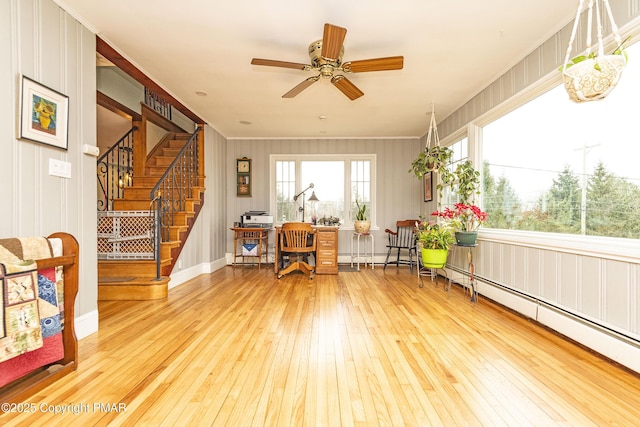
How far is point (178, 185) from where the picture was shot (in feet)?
16.5

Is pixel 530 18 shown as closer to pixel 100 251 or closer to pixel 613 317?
pixel 613 317

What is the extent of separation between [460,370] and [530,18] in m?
2.72

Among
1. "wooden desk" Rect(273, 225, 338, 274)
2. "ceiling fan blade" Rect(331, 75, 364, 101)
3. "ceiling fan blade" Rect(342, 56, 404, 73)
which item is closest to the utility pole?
"ceiling fan blade" Rect(342, 56, 404, 73)

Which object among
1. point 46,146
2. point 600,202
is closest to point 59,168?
point 46,146

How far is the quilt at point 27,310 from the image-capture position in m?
1.47

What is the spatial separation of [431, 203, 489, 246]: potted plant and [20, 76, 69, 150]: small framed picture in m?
3.78

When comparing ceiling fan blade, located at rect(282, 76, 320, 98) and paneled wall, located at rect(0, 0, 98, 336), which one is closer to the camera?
paneled wall, located at rect(0, 0, 98, 336)

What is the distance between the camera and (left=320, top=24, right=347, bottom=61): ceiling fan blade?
7.05ft

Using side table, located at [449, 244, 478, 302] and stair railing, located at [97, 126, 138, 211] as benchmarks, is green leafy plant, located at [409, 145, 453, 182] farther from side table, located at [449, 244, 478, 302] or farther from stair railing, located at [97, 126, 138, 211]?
stair railing, located at [97, 126, 138, 211]

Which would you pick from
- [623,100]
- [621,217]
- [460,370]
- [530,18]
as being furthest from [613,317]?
[530,18]

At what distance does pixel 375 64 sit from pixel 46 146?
2.56 m

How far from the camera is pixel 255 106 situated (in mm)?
4441

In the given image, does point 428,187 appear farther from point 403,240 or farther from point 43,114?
point 43,114

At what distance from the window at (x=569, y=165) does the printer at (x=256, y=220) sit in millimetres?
3686
